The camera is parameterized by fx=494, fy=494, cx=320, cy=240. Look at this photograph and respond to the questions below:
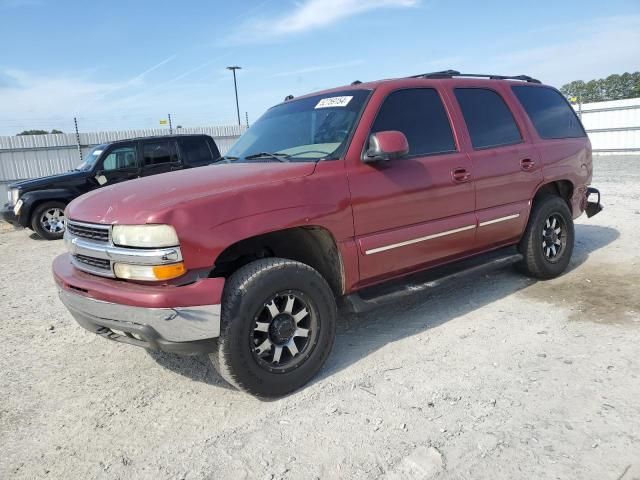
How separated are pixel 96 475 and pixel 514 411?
2265mm

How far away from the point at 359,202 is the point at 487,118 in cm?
180

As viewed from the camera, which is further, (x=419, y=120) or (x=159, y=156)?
(x=159, y=156)

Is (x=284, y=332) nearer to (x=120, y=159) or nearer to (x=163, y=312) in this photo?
(x=163, y=312)

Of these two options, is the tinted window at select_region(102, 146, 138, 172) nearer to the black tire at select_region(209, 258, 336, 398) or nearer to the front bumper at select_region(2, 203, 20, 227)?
the front bumper at select_region(2, 203, 20, 227)

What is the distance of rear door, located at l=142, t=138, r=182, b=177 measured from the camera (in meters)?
9.97

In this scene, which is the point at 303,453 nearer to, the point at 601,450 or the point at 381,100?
the point at 601,450

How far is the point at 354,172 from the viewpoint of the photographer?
3393 mm

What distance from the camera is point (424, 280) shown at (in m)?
3.92

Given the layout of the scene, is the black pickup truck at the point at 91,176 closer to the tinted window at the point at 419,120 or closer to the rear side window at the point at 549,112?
the rear side window at the point at 549,112

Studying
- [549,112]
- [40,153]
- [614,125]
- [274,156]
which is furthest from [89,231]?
[614,125]

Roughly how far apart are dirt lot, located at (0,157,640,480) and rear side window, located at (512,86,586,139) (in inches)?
65.2

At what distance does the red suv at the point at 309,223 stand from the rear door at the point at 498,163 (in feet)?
0.06

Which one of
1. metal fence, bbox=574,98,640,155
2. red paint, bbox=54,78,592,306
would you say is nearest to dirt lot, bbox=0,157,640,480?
red paint, bbox=54,78,592,306

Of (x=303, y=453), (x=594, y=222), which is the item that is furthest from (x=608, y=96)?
(x=303, y=453)
